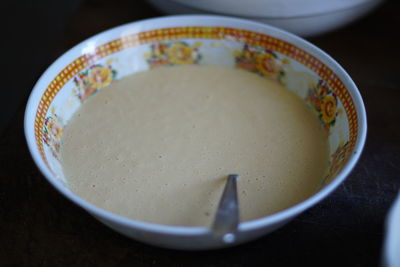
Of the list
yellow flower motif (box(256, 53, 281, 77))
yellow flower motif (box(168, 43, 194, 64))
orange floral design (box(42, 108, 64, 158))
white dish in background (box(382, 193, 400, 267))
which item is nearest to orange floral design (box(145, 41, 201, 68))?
yellow flower motif (box(168, 43, 194, 64))

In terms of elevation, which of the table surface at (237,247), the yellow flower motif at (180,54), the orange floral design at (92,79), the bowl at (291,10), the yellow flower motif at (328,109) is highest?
the bowl at (291,10)

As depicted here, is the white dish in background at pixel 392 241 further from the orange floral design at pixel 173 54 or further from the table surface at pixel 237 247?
the orange floral design at pixel 173 54

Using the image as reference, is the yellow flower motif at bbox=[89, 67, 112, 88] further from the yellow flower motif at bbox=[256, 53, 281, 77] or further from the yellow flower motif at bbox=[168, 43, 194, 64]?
the yellow flower motif at bbox=[256, 53, 281, 77]

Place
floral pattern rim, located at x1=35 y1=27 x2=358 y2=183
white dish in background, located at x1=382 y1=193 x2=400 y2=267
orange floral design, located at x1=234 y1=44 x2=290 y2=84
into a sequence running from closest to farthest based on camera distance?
white dish in background, located at x1=382 y1=193 x2=400 y2=267 → floral pattern rim, located at x1=35 y1=27 x2=358 y2=183 → orange floral design, located at x1=234 y1=44 x2=290 y2=84

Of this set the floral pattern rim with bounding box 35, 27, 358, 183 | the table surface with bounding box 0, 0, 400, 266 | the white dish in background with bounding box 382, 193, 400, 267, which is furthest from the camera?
the floral pattern rim with bounding box 35, 27, 358, 183

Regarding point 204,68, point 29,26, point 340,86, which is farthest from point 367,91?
point 29,26

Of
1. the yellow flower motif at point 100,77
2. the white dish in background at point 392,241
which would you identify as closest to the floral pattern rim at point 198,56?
the yellow flower motif at point 100,77

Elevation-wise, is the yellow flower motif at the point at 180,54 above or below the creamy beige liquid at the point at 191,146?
above
